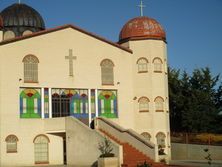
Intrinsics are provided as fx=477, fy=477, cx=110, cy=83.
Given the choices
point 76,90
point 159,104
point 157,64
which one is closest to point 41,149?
point 76,90

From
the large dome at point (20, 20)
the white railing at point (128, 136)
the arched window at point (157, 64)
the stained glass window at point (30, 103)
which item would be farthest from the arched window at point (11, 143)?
the arched window at point (157, 64)

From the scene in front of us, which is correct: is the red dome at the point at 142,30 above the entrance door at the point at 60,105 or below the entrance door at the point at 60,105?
above

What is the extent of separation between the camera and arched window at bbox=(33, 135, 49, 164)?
3478cm

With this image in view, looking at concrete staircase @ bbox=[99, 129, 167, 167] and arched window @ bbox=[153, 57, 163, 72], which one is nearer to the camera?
concrete staircase @ bbox=[99, 129, 167, 167]

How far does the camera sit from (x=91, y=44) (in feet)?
125

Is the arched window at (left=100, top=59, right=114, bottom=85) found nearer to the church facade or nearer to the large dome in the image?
the church facade

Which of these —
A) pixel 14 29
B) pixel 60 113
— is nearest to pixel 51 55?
pixel 60 113

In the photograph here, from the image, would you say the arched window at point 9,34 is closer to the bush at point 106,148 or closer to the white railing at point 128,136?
the white railing at point 128,136

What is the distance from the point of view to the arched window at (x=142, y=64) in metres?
39.2

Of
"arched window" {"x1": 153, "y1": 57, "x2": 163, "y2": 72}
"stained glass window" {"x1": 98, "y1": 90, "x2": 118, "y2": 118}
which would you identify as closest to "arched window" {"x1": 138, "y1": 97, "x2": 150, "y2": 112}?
"stained glass window" {"x1": 98, "y1": 90, "x2": 118, "y2": 118}

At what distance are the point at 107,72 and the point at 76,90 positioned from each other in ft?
10.3

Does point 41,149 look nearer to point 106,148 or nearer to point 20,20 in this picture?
point 106,148

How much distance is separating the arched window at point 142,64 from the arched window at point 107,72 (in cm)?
244

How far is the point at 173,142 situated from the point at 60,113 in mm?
10768
